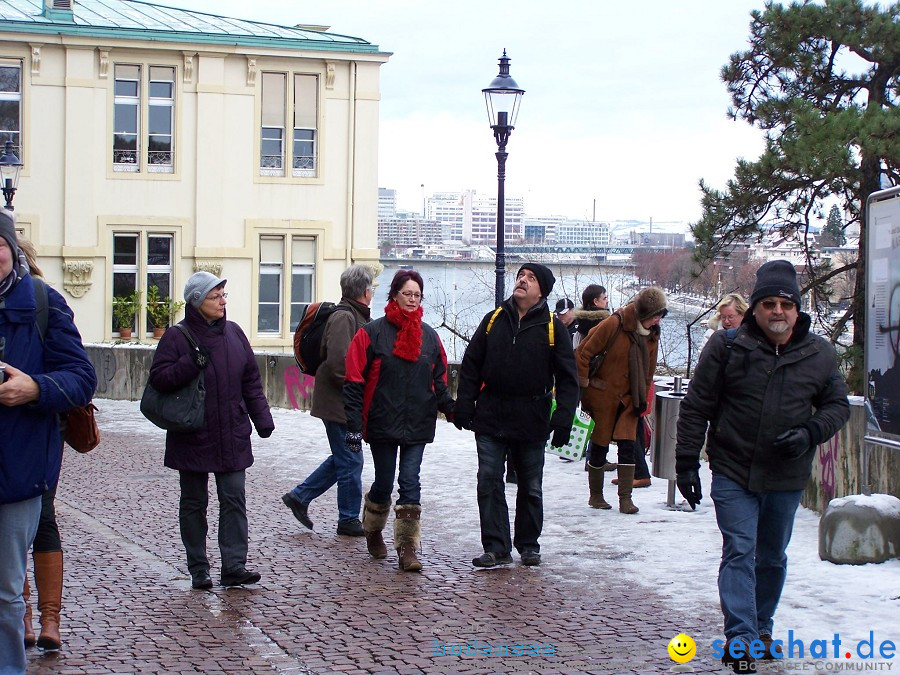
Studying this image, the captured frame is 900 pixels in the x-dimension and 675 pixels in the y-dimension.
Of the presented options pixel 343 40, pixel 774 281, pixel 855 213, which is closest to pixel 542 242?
pixel 343 40

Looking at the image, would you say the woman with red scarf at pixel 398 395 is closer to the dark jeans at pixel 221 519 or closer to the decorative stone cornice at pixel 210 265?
the dark jeans at pixel 221 519

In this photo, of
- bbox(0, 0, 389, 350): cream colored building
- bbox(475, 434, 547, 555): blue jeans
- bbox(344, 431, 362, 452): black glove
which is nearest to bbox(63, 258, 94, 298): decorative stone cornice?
bbox(0, 0, 389, 350): cream colored building

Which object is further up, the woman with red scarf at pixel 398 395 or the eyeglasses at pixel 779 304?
the eyeglasses at pixel 779 304

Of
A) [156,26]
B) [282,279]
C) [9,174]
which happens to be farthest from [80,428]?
[156,26]

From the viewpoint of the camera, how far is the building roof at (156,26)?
30.9m

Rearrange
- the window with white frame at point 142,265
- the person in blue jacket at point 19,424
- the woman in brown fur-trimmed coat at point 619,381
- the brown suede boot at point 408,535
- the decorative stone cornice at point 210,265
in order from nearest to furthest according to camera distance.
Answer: the person in blue jacket at point 19,424 → the brown suede boot at point 408,535 → the woman in brown fur-trimmed coat at point 619,381 → the window with white frame at point 142,265 → the decorative stone cornice at point 210,265

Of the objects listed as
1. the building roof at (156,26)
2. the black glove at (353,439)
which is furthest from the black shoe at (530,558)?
the building roof at (156,26)

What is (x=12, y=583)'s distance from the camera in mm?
5148

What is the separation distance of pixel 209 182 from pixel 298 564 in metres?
24.5

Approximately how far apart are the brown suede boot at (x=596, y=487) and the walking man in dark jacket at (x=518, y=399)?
1971 mm

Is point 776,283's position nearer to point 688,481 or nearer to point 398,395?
point 688,481

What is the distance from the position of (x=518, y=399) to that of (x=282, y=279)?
2446 cm

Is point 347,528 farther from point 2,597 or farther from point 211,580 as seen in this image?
point 2,597

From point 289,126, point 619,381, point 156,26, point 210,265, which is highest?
point 156,26
